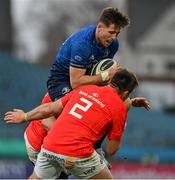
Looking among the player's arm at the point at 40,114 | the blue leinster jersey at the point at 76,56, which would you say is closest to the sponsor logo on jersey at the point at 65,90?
the blue leinster jersey at the point at 76,56

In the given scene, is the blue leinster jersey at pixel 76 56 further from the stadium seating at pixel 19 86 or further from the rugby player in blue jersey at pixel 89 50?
the stadium seating at pixel 19 86

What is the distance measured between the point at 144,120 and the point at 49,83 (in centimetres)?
1999

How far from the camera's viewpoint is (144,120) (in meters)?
28.7

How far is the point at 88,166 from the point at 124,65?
35.6 meters

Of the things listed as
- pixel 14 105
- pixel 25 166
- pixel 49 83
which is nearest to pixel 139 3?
pixel 14 105

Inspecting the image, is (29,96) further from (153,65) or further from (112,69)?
(153,65)

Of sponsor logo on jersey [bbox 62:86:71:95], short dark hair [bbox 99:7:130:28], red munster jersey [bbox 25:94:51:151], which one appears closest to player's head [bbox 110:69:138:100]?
short dark hair [bbox 99:7:130:28]

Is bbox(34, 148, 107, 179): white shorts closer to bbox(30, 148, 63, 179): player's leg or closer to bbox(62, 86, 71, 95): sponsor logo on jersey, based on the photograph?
bbox(30, 148, 63, 179): player's leg

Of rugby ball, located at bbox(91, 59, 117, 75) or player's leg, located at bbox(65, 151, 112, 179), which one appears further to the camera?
rugby ball, located at bbox(91, 59, 117, 75)

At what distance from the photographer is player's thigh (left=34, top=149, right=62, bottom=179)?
8062 mm

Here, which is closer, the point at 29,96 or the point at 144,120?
the point at 29,96

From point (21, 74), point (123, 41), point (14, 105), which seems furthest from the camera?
point (123, 41)

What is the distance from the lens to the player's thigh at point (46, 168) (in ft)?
26.5

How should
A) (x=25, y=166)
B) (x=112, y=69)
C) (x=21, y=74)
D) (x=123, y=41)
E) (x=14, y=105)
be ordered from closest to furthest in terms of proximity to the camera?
(x=112, y=69) → (x=25, y=166) → (x=14, y=105) → (x=21, y=74) → (x=123, y=41)
